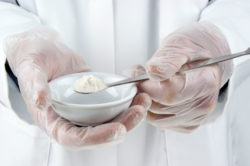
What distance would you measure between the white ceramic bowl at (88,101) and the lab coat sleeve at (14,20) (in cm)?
16

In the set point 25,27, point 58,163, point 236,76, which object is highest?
point 25,27

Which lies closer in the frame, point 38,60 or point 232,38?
point 38,60

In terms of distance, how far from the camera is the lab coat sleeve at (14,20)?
2.16ft

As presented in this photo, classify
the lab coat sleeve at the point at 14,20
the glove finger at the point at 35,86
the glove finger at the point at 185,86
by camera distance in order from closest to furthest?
the glove finger at the point at 35,86
the glove finger at the point at 185,86
the lab coat sleeve at the point at 14,20

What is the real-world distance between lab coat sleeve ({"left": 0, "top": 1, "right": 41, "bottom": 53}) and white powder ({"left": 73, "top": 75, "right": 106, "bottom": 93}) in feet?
0.61

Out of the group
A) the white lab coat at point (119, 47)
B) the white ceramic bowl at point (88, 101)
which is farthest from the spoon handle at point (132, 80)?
the white lab coat at point (119, 47)

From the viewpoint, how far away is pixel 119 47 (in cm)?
70

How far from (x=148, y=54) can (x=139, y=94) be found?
175 millimetres

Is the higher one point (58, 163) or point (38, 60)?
point (38, 60)

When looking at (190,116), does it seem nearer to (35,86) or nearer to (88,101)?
(88,101)

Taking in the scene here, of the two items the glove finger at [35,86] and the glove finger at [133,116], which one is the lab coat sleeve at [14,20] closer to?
the glove finger at [35,86]

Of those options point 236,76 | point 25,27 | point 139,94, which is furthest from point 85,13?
point 236,76

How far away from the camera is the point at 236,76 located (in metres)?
0.71

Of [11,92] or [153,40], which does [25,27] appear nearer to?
[11,92]
